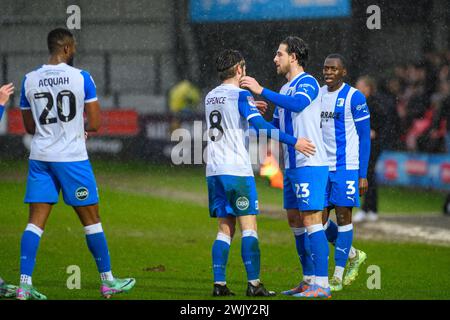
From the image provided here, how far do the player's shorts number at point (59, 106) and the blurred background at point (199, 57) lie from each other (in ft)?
33.1

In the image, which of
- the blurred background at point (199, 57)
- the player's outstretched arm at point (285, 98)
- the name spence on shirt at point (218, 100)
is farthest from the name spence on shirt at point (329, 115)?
the blurred background at point (199, 57)

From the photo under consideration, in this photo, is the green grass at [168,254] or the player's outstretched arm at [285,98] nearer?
the player's outstretched arm at [285,98]

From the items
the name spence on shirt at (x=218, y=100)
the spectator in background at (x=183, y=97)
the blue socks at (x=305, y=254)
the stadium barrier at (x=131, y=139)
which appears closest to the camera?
the name spence on shirt at (x=218, y=100)

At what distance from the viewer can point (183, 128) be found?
70.9 feet

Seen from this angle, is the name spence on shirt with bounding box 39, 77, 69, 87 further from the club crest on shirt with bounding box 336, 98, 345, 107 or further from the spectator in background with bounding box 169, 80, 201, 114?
the spectator in background with bounding box 169, 80, 201, 114

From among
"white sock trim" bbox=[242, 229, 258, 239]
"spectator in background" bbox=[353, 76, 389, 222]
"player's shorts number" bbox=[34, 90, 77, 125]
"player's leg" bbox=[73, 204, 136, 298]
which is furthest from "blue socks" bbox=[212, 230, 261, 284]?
"spectator in background" bbox=[353, 76, 389, 222]

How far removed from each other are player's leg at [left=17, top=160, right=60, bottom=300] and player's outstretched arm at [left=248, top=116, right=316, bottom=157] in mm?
1742

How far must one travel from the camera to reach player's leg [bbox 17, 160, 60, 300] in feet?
28.3

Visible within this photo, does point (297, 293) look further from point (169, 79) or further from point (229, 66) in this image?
point (169, 79)

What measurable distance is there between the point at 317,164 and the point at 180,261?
308 centimetres

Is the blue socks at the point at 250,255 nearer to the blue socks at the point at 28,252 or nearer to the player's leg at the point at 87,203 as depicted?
the player's leg at the point at 87,203

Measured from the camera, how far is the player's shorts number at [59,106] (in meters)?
8.59

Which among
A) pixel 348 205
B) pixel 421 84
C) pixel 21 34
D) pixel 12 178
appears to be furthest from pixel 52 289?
pixel 421 84

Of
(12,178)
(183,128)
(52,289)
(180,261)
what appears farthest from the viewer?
(183,128)
